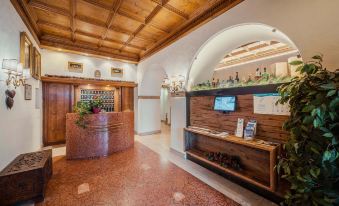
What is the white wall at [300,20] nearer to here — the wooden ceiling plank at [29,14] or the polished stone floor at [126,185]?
the polished stone floor at [126,185]

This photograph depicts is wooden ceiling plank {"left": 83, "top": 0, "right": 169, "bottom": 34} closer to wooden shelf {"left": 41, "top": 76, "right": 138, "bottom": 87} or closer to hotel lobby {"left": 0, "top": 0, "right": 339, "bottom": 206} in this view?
hotel lobby {"left": 0, "top": 0, "right": 339, "bottom": 206}

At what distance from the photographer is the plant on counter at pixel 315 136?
113 cm

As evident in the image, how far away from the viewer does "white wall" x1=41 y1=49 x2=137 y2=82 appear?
4789mm

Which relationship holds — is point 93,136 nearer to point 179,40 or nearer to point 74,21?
point 74,21

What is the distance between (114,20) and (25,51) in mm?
2014

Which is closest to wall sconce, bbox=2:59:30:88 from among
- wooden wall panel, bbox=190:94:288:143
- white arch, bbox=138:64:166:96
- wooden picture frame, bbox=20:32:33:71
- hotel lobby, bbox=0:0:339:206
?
hotel lobby, bbox=0:0:339:206

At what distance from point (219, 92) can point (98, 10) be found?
3.16 meters

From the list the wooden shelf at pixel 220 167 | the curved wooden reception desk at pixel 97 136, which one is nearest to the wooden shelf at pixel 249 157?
the wooden shelf at pixel 220 167

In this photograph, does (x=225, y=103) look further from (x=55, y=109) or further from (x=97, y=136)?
(x=55, y=109)

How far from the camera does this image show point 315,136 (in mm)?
1288

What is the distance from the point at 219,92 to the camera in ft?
9.36

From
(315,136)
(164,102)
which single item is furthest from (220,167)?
(164,102)

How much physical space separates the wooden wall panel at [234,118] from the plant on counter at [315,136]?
2.19ft

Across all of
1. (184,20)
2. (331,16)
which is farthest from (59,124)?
(331,16)
